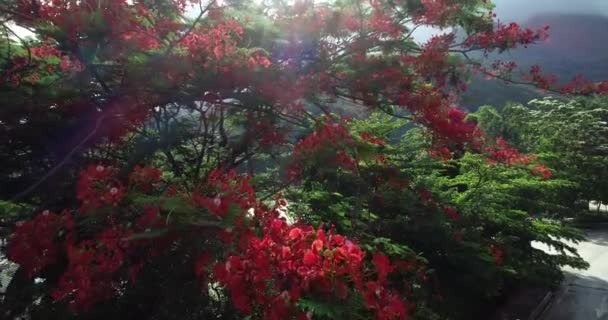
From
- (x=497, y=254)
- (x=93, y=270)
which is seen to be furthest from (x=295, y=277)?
(x=497, y=254)

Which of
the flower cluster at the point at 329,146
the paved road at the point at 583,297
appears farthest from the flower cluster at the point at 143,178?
the paved road at the point at 583,297

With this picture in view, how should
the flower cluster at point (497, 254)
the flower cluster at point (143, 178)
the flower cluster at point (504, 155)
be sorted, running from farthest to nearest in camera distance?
the flower cluster at point (497, 254) < the flower cluster at point (504, 155) < the flower cluster at point (143, 178)

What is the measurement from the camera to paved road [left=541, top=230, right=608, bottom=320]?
20.5 ft

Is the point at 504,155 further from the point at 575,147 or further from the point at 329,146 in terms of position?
the point at 575,147

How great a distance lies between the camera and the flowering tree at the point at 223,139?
7.89 ft

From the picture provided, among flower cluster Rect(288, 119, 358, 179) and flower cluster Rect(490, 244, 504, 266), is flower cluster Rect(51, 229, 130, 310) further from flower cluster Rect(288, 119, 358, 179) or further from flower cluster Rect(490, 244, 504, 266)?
flower cluster Rect(490, 244, 504, 266)

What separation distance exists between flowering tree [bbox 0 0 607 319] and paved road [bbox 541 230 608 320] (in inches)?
68.5

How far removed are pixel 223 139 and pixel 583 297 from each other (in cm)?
561

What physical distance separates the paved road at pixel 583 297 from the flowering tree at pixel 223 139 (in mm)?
1740

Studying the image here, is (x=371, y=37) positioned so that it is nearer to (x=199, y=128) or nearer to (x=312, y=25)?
(x=312, y=25)

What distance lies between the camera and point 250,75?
12.2 ft

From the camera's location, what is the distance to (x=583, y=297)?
6898 millimetres

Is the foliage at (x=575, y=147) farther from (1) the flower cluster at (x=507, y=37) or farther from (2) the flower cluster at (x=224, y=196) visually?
(2) the flower cluster at (x=224, y=196)

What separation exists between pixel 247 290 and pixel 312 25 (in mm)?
2878
